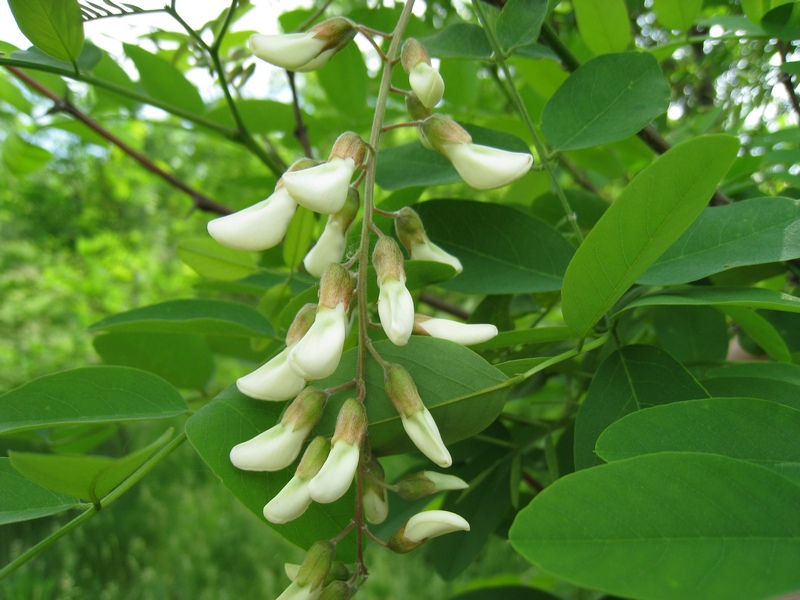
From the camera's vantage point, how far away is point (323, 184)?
0.42 meters

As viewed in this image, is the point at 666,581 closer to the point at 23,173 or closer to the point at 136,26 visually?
the point at 136,26

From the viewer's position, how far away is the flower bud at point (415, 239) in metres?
0.52

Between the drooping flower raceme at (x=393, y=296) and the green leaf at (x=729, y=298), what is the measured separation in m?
0.18

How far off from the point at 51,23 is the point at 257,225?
0.30 m

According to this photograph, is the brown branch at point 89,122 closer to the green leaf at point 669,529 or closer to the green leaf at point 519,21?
the green leaf at point 519,21

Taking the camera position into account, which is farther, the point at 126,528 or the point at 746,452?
the point at 126,528

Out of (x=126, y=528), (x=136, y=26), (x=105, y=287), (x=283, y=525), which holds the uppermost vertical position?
(x=136, y=26)

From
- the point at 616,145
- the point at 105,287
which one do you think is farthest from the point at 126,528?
Answer: the point at 616,145

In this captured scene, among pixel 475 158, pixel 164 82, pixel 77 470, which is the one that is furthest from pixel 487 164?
pixel 164 82

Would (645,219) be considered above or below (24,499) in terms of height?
above

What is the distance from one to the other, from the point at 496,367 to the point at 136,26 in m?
0.53

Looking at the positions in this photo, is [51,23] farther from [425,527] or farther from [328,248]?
[425,527]

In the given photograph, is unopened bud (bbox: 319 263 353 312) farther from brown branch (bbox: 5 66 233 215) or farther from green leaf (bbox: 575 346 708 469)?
brown branch (bbox: 5 66 233 215)

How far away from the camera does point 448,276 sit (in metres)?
0.53
